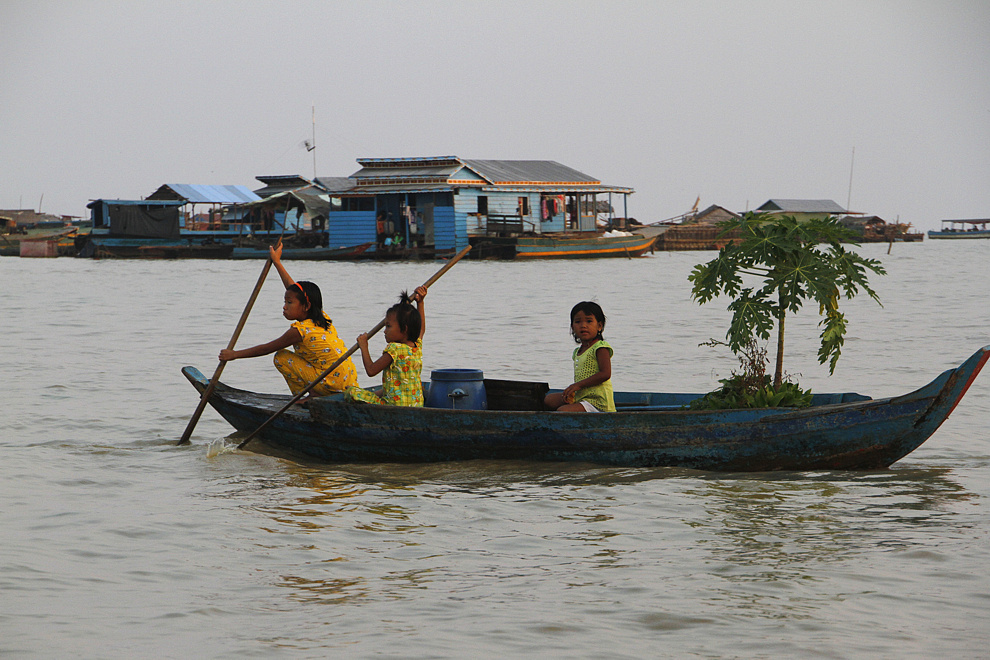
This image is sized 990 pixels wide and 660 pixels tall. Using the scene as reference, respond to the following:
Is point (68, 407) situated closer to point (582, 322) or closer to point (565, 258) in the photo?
point (582, 322)

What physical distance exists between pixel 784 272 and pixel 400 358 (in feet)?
8.38

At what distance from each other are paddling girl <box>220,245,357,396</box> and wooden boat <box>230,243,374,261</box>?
29.4 meters

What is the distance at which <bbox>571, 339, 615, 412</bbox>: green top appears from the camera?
6523 millimetres

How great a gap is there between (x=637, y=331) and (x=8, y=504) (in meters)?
11.7

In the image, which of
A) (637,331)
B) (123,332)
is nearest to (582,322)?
(637,331)

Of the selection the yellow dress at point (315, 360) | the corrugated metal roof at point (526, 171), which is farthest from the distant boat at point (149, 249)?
the yellow dress at point (315, 360)

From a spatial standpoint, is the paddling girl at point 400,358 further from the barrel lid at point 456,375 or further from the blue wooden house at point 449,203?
the blue wooden house at point 449,203

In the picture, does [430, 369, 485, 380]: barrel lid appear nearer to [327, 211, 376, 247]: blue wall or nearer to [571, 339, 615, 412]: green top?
[571, 339, 615, 412]: green top

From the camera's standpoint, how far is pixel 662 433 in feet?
20.3

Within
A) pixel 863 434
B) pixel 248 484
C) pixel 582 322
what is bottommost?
pixel 248 484

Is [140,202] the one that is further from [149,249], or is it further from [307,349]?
[307,349]

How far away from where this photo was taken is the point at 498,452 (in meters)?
6.49

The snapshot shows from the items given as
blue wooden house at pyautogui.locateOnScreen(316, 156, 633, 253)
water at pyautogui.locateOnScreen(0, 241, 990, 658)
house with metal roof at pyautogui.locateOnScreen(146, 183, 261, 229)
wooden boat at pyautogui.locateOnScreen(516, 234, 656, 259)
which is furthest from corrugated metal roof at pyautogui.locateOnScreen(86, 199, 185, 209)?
water at pyautogui.locateOnScreen(0, 241, 990, 658)

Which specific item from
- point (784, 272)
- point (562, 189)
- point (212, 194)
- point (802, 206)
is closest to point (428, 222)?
point (562, 189)
